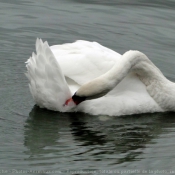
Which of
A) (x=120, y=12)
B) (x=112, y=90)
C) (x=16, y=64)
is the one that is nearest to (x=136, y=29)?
(x=120, y=12)

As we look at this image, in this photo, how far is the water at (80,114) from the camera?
865cm

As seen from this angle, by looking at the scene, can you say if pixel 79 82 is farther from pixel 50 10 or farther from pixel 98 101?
pixel 50 10

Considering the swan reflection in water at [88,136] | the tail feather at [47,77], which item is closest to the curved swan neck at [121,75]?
the tail feather at [47,77]

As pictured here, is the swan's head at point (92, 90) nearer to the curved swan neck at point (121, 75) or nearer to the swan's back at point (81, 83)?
the curved swan neck at point (121, 75)

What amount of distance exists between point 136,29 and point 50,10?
6.81 feet

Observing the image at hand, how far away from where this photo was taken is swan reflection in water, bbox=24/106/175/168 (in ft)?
29.0

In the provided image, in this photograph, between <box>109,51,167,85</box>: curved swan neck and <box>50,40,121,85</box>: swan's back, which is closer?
<box>109,51,167,85</box>: curved swan neck

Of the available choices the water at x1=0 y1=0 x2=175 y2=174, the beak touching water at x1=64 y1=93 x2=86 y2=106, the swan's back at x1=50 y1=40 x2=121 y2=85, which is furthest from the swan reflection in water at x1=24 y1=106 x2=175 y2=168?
the swan's back at x1=50 y1=40 x2=121 y2=85

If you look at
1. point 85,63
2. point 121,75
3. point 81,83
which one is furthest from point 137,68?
point 81,83

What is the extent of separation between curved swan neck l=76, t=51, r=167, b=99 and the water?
538 millimetres

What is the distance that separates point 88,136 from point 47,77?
1100 mm

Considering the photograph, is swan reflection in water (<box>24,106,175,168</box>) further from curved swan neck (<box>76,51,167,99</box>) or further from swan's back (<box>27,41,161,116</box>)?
curved swan neck (<box>76,51,167,99</box>)

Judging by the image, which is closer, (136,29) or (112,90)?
(112,90)

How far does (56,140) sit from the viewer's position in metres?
9.38
